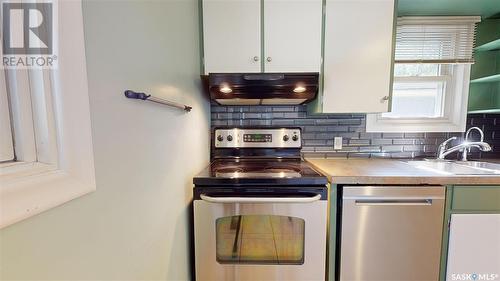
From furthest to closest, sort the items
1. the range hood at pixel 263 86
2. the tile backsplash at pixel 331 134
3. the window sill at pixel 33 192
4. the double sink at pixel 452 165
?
the tile backsplash at pixel 331 134
the double sink at pixel 452 165
the range hood at pixel 263 86
the window sill at pixel 33 192

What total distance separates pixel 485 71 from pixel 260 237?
85.8 inches

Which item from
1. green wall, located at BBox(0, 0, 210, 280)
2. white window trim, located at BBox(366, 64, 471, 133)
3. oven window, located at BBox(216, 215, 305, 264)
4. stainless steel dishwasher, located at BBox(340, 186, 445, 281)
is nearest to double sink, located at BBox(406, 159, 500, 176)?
white window trim, located at BBox(366, 64, 471, 133)

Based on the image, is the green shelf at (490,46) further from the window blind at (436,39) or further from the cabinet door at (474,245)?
the cabinet door at (474,245)

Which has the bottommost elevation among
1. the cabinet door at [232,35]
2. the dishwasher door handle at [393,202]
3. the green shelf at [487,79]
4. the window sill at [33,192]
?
the dishwasher door handle at [393,202]

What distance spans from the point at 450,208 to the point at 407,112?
89cm

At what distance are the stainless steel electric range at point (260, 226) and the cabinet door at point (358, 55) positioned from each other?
62cm

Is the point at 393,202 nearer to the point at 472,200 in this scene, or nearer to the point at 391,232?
the point at 391,232

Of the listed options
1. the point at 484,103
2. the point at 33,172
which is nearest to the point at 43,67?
the point at 33,172

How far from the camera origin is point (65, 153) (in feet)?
1.50

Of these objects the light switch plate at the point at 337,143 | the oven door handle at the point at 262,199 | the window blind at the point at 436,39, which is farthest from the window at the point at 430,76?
the oven door handle at the point at 262,199

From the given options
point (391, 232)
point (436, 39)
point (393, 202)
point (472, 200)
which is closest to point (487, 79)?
point (436, 39)

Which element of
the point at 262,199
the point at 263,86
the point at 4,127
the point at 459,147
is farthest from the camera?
the point at 459,147

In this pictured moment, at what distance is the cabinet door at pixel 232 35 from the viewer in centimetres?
141

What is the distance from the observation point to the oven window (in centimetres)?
119
